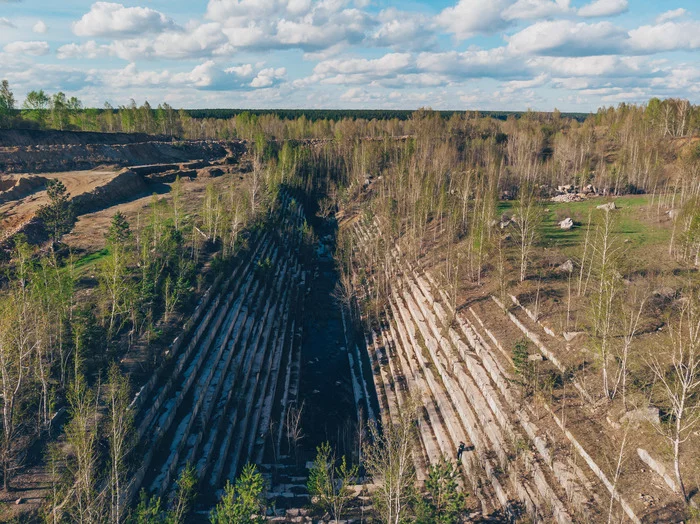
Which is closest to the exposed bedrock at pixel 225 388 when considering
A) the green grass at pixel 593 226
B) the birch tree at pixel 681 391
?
the birch tree at pixel 681 391

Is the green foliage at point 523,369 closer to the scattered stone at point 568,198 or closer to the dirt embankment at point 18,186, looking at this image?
the scattered stone at point 568,198

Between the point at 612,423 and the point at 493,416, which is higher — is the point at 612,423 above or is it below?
above

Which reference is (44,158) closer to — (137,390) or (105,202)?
(105,202)

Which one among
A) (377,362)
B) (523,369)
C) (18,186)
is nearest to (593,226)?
(377,362)

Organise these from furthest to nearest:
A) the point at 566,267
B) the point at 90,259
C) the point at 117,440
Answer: the point at 90,259, the point at 566,267, the point at 117,440

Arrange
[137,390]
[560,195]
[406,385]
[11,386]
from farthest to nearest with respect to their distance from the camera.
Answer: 1. [560,195]
2. [406,385]
3. [137,390]
4. [11,386]

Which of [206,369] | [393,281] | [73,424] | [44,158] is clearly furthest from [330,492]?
[44,158]

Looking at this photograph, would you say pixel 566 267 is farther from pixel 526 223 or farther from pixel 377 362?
pixel 377 362
